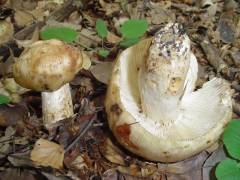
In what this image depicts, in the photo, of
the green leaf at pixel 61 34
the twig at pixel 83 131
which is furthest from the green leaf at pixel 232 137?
the green leaf at pixel 61 34

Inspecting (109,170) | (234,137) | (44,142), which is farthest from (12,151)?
(234,137)

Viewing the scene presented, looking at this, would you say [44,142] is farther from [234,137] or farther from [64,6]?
[64,6]

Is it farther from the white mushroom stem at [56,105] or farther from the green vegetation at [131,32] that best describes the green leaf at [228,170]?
the green vegetation at [131,32]

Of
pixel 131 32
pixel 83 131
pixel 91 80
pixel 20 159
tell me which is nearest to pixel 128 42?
pixel 131 32

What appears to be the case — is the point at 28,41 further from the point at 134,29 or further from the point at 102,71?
the point at 134,29

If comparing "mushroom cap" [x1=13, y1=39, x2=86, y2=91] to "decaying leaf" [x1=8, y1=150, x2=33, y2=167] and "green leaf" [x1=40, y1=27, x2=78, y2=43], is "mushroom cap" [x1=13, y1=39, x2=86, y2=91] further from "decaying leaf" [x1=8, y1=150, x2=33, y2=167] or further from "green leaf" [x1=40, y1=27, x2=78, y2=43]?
"green leaf" [x1=40, y1=27, x2=78, y2=43]

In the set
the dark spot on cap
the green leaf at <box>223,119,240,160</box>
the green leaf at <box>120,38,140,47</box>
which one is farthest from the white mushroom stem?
the green leaf at <box>223,119,240,160</box>
